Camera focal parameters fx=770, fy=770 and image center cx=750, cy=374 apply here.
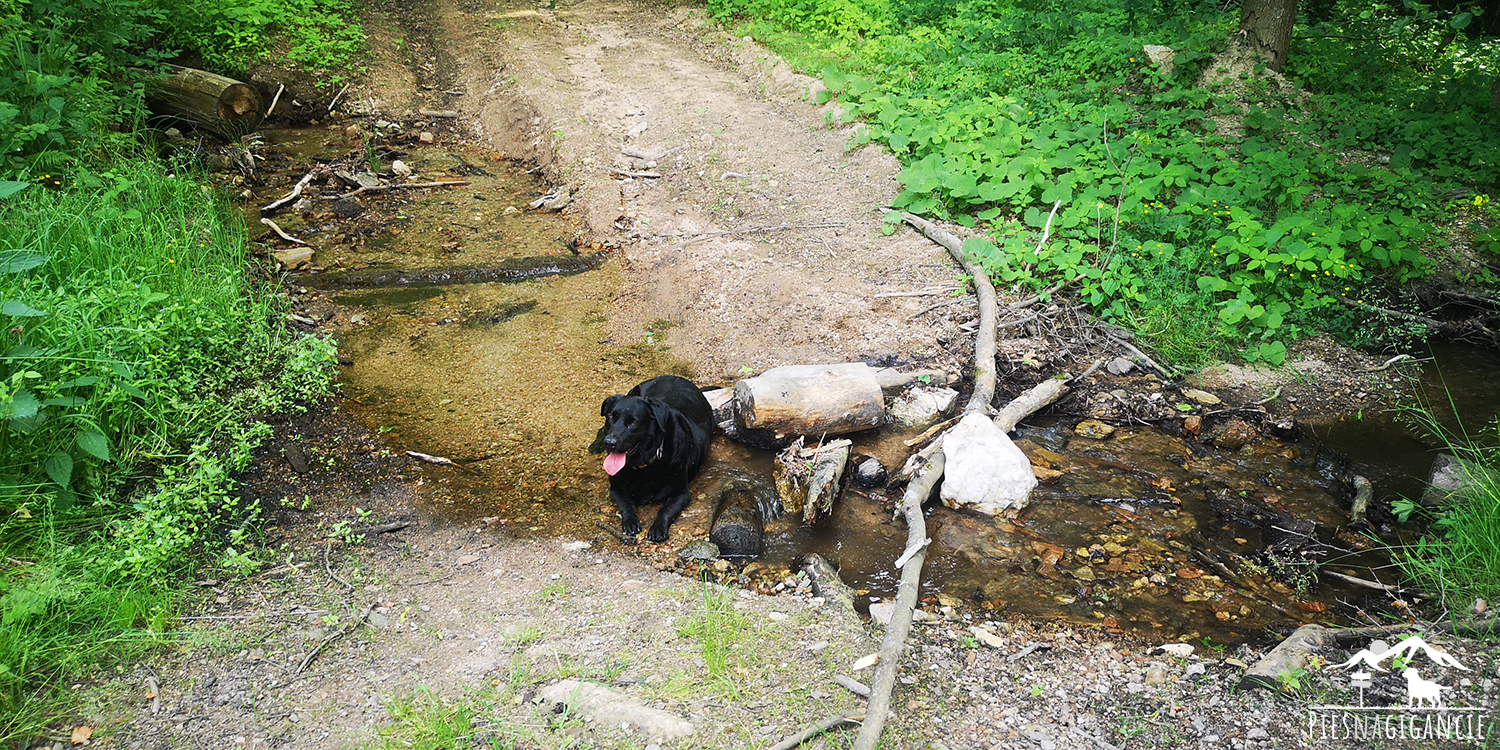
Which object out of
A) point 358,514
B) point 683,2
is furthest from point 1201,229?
point 683,2

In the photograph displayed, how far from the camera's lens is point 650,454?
4.20 metres

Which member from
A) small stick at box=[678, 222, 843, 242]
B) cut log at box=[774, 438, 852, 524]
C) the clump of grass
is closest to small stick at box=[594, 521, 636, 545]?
the clump of grass

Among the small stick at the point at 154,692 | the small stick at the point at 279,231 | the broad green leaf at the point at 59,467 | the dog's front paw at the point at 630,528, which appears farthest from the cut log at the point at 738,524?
the small stick at the point at 279,231

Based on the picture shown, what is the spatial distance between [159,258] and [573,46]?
8.31 metres

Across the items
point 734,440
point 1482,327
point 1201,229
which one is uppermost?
point 1201,229

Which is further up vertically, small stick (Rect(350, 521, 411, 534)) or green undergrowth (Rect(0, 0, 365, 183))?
green undergrowth (Rect(0, 0, 365, 183))

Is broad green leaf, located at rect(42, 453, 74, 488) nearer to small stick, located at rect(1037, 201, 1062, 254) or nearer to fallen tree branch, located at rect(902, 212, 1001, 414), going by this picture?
fallen tree branch, located at rect(902, 212, 1001, 414)

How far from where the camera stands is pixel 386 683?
3.10 meters

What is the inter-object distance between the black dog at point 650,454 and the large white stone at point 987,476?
1.50 meters

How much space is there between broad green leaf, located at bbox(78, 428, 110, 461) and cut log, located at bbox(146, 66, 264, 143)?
7.08 m

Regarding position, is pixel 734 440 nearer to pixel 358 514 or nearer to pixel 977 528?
pixel 977 528

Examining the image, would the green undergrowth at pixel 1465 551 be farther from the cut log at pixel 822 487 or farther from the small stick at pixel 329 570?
the small stick at pixel 329 570

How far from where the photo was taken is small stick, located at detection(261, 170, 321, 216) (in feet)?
26.0

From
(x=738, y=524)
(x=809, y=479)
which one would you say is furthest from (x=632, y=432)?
(x=809, y=479)
